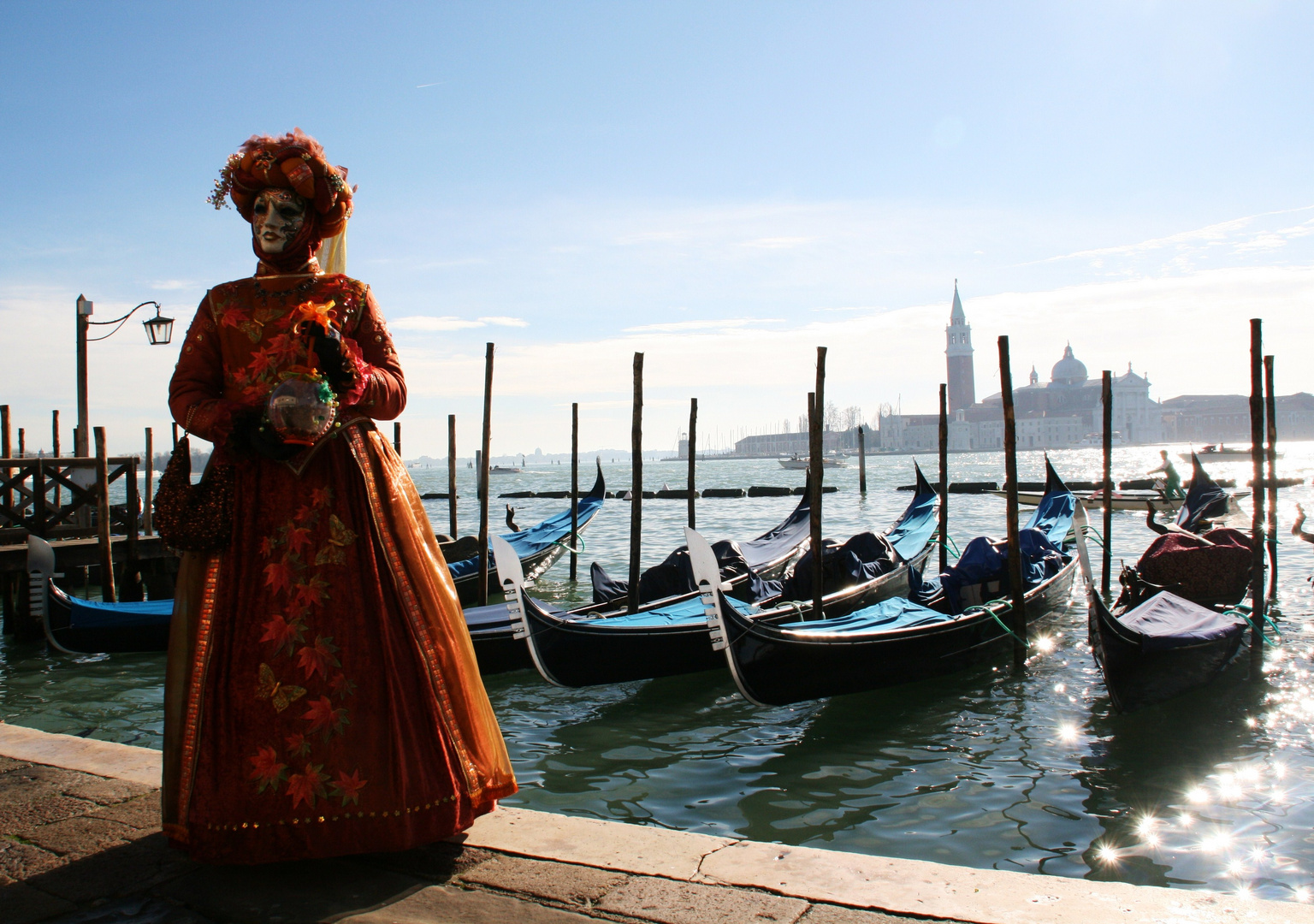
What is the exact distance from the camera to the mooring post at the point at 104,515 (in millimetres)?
6820

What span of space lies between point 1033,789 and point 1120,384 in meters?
115

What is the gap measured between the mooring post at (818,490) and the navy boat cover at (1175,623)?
5.60 ft

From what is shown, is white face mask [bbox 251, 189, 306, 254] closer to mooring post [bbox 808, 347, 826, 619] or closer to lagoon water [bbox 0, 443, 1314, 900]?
lagoon water [bbox 0, 443, 1314, 900]

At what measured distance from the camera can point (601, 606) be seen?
6.54 meters

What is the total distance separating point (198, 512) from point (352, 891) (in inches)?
27.0

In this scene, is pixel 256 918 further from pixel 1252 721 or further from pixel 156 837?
pixel 1252 721

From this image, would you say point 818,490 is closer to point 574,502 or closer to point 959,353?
point 574,502

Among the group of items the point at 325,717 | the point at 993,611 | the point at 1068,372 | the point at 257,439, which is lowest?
the point at 993,611

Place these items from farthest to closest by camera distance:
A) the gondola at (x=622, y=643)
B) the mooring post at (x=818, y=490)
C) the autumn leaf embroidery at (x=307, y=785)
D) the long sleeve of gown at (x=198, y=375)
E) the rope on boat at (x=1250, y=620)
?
the mooring post at (x=818, y=490)
the rope on boat at (x=1250, y=620)
the gondola at (x=622, y=643)
the long sleeve of gown at (x=198, y=375)
the autumn leaf embroidery at (x=307, y=785)

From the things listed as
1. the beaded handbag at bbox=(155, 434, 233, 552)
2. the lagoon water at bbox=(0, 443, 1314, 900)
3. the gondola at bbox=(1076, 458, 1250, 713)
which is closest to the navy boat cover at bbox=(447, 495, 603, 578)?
the lagoon water at bbox=(0, 443, 1314, 900)

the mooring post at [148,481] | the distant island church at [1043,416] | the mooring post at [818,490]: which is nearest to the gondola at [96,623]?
the mooring post at [148,481]

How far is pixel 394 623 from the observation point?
1633mm

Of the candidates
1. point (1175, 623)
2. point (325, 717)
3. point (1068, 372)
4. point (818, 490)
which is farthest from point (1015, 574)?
point (1068, 372)

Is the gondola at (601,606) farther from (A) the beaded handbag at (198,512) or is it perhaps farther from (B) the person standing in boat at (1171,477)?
(B) the person standing in boat at (1171,477)
